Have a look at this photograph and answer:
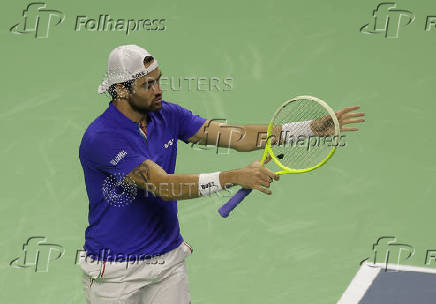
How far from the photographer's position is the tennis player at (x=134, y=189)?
4.48 m

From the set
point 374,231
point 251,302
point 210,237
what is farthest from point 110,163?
point 374,231

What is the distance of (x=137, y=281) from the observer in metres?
4.70

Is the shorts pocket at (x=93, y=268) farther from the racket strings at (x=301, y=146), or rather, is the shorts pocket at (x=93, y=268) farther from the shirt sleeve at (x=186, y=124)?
the racket strings at (x=301, y=146)

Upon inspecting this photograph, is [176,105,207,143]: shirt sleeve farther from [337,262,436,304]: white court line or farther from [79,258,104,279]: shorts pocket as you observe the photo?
[337,262,436,304]: white court line

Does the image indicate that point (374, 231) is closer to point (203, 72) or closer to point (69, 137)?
point (203, 72)

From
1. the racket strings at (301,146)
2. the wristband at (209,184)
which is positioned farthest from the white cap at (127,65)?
the racket strings at (301,146)

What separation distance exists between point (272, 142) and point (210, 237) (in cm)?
226

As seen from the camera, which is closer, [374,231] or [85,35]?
[374,231]

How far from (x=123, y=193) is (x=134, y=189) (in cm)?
6

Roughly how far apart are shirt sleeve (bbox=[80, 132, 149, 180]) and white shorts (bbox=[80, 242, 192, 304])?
0.49 m

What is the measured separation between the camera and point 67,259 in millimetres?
6844

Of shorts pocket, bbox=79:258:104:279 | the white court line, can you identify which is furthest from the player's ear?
the white court line

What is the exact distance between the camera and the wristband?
439 cm

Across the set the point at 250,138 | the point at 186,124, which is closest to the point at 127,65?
the point at 186,124
